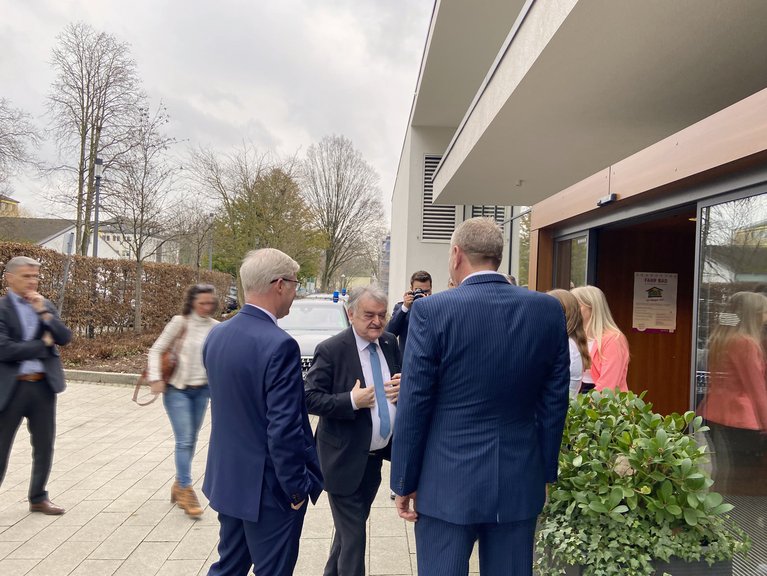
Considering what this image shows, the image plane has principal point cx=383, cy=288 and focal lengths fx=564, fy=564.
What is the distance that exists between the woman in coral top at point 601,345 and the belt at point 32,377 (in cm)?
426

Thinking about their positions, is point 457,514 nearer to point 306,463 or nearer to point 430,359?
point 430,359

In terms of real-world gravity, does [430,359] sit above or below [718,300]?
below

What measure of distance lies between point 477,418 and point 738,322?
7.03ft

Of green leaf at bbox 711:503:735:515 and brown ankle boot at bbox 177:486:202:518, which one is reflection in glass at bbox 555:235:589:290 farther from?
brown ankle boot at bbox 177:486:202:518

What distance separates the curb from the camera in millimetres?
10472

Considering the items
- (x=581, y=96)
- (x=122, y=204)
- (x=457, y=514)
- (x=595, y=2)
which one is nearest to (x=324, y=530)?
(x=457, y=514)

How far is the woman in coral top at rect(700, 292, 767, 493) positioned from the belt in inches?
192

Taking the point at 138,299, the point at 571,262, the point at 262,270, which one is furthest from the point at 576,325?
the point at 138,299

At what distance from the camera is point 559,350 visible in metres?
2.38

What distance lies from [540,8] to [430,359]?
375 cm

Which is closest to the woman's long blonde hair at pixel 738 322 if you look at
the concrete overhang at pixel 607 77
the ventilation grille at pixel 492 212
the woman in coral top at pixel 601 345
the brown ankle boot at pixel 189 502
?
the woman in coral top at pixel 601 345

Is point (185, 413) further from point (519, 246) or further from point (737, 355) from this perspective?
point (519, 246)

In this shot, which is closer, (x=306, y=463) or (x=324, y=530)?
(x=306, y=463)

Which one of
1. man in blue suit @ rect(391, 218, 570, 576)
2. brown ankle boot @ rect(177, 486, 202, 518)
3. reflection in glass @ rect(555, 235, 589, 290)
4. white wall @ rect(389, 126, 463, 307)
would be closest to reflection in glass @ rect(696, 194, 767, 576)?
man in blue suit @ rect(391, 218, 570, 576)
